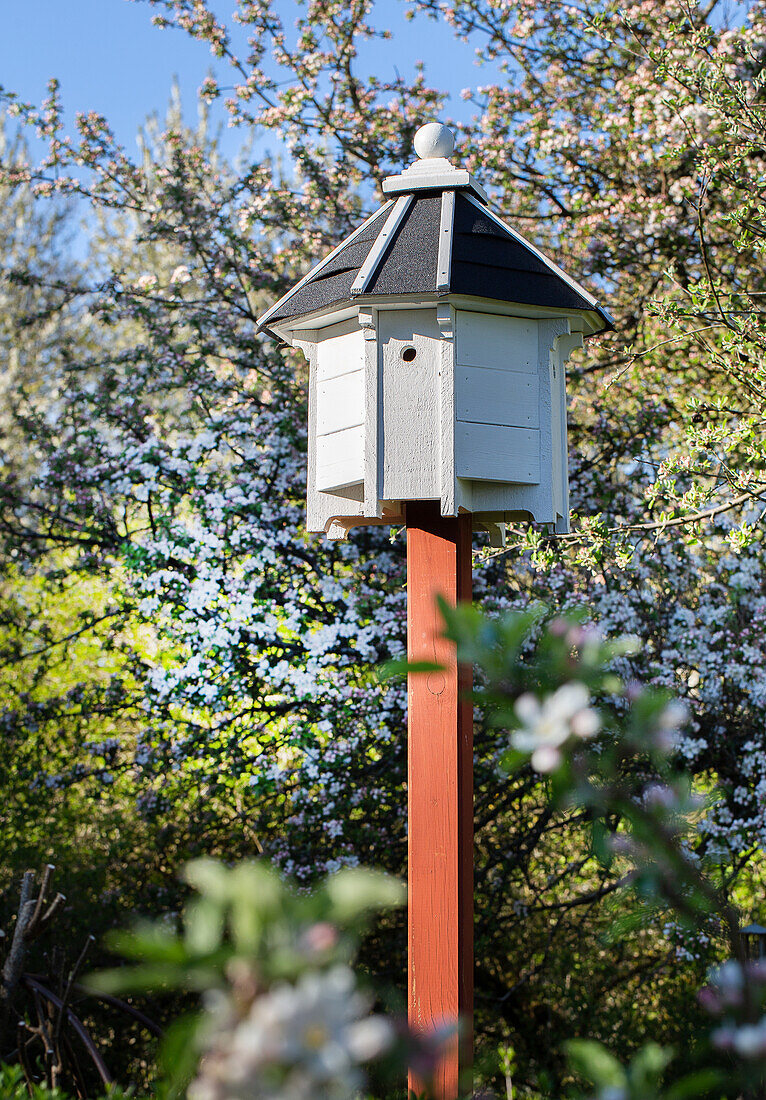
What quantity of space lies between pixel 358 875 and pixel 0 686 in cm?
506

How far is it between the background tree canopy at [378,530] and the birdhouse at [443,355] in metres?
0.71

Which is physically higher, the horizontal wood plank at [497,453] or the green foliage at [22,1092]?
the horizontal wood plank at [497,453]

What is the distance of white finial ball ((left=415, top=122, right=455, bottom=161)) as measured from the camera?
7.95ft

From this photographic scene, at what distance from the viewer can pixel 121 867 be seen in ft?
14.3

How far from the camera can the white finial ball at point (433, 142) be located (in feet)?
7.95

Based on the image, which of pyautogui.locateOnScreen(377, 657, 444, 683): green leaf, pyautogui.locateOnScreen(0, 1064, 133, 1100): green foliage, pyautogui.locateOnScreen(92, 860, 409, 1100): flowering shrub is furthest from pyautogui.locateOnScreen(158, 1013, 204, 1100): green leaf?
pyautogui.locateOnScreen(0, 1064, 133, 1100): green foliage

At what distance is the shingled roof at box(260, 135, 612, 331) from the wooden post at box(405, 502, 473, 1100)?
1.69ft

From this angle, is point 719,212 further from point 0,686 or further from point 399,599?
point 0,686

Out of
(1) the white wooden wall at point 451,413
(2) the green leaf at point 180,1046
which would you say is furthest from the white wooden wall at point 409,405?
(2) the green leaf at point 180,1046

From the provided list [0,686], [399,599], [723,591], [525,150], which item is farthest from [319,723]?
[525,150]

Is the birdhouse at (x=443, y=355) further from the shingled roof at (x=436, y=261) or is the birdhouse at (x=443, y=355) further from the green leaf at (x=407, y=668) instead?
the green leaf at (x=407, y=668)

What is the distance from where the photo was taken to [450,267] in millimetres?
2133

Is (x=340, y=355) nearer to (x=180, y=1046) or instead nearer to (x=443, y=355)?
(x=443, y=355)

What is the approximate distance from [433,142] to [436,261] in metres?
0.46
